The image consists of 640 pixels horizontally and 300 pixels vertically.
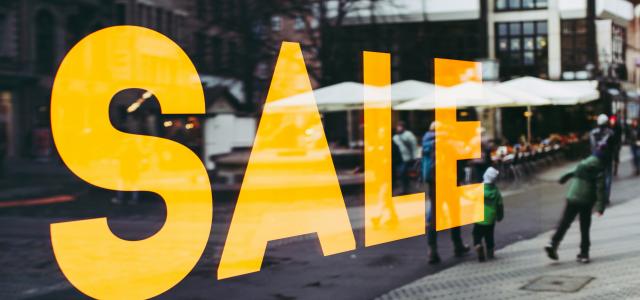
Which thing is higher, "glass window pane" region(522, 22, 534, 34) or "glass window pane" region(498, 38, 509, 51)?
"glass window pane" region(522, 22, 534, 34)

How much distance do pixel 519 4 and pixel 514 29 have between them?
42 centimetres

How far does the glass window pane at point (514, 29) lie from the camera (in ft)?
39.0

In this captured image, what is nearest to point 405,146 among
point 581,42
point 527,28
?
point 527,28

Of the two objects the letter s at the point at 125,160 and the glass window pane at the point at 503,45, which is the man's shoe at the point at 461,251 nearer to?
the letter s at the point at 125,160

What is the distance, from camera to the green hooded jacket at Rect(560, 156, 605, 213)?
351 inches

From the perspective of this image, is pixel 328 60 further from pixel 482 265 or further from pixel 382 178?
pixel 482 265

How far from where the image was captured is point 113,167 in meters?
6.69

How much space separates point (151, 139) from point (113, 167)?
0.58 metres

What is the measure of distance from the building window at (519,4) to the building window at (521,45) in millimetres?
227

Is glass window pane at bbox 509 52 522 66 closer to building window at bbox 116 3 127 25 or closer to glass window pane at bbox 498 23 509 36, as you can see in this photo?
glass window pane at bbox 498 23 509 36

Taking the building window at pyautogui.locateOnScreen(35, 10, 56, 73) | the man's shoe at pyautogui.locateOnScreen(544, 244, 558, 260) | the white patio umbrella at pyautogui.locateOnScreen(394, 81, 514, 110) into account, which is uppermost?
the building window at pyautogui.locateOnScreen(35, 10, 56, 73)

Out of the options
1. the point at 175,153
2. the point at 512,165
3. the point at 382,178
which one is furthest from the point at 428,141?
the point at 512,165

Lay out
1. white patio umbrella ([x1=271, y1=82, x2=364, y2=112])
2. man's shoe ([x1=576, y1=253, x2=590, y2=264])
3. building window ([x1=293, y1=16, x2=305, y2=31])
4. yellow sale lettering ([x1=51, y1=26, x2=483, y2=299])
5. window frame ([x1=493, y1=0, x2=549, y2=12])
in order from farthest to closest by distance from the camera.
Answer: window frame ([x1=493, y1=0, x2=549, y2=12]) < building window ([x1=293, y1=16, x2=305, y2=31]) < white patio umbrella ([x1=271, y1=82, x2=364, y2=112]) < man's shoe ([x1=576, y1=253, x2=590, y2=264]) < yellow sale lettering ([x1=51, y1=26, x2=483, y2=299])

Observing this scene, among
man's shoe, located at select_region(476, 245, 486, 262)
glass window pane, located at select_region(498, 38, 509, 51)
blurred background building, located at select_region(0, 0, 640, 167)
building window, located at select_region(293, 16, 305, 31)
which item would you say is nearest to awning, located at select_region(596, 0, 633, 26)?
blurred background building, located at select_region(0, 0, 640, 167)
